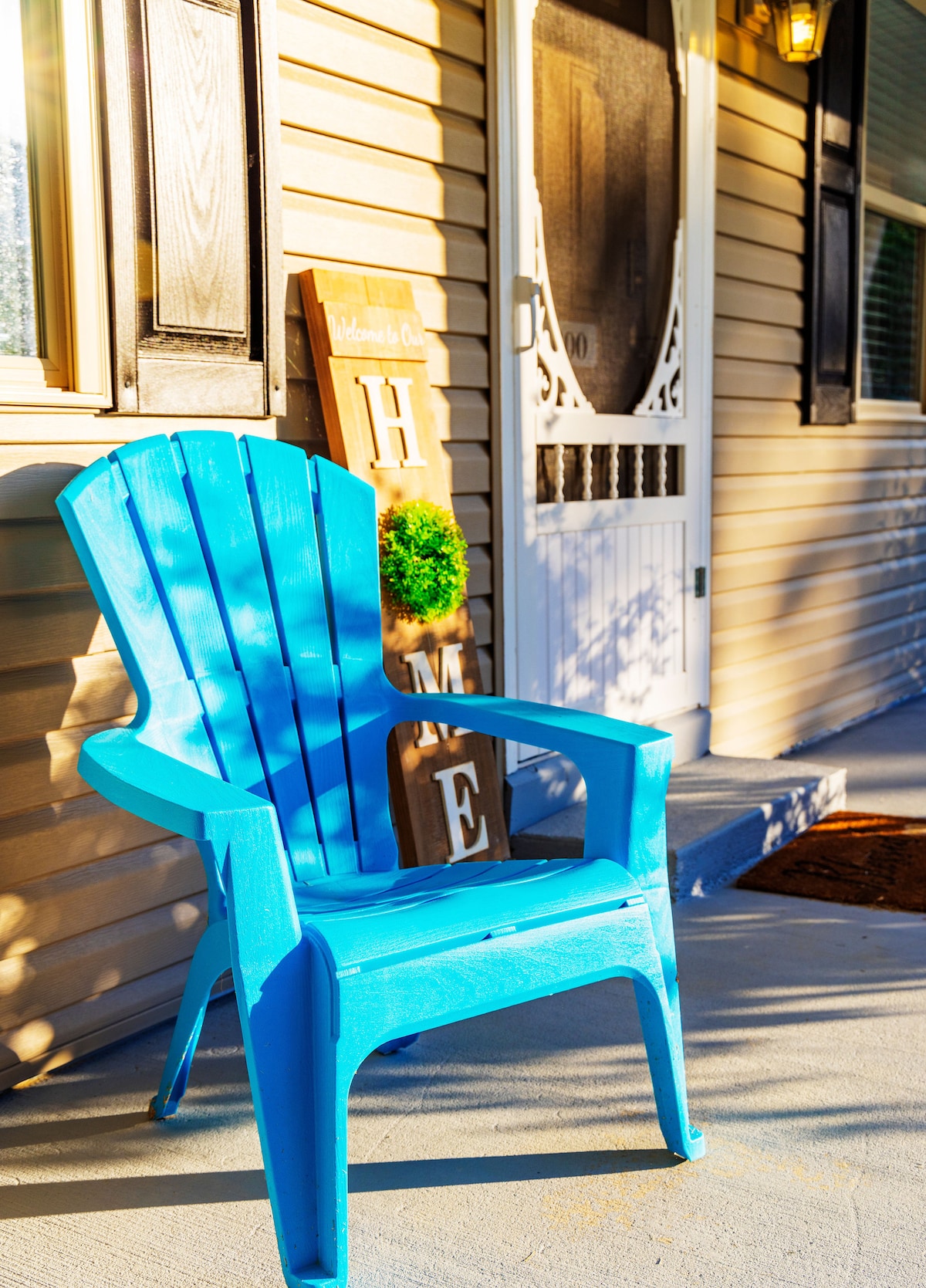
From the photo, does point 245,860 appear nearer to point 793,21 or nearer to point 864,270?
point 793,21

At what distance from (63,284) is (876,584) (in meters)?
4.24

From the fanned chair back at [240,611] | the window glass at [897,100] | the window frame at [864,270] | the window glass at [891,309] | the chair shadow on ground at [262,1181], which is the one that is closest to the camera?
the chair shadow on ground at [262,1181]

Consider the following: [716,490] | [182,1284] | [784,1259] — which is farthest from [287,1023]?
[716,490]

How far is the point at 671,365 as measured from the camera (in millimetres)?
3838

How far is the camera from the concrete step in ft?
10.1

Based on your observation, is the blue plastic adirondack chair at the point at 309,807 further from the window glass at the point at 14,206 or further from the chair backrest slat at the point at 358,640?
the window glass at the point at 14,206

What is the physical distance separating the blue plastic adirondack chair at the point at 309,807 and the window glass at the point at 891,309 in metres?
3.98

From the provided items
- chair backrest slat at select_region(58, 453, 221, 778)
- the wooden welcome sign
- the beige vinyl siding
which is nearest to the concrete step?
the wooden welcome sign

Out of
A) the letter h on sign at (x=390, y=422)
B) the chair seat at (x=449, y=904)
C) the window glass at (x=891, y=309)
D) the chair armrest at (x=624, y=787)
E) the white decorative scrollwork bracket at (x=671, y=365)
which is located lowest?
the chair seat at (x=449, y=904)

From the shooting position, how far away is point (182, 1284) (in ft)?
5.15

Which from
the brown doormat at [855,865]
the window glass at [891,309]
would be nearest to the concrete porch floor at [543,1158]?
the brown doormat at [855,865]

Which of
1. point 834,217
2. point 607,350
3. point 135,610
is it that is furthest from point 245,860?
point 834,217

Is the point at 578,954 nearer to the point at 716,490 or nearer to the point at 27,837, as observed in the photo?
the point at 27,837

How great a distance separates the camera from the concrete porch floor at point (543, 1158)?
1611 millimetres
